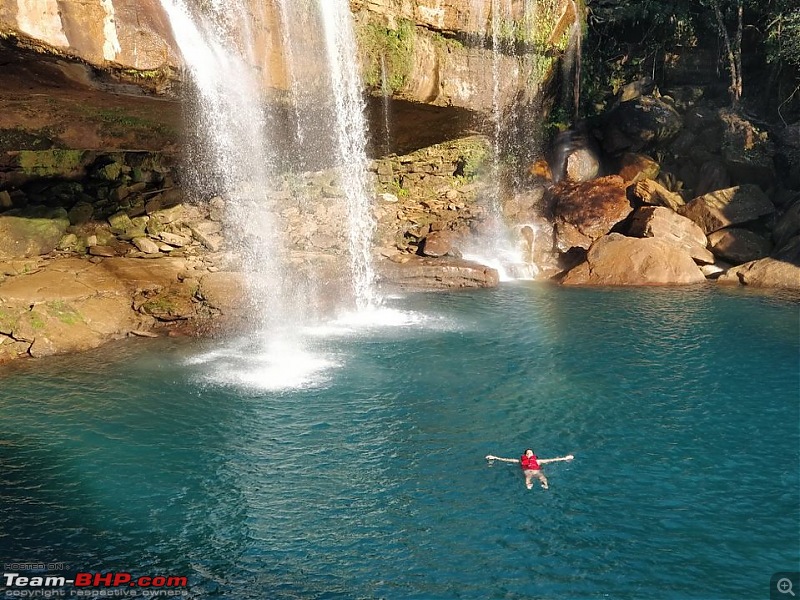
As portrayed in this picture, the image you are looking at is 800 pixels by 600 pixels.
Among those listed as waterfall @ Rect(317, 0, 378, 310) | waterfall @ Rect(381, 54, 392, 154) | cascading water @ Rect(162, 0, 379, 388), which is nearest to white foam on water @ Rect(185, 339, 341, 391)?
cascading water @ Rect(162, 0, 379, 388)

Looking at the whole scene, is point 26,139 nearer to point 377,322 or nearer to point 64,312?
point 64,312

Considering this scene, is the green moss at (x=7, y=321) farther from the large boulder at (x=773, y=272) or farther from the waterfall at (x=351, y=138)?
the large boulder at (x=773, y=272)

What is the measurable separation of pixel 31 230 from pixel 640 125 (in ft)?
84.3

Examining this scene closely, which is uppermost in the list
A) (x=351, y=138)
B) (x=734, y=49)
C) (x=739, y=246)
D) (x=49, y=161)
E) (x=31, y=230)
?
(x=734, y=49)

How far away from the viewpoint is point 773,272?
24062 mm

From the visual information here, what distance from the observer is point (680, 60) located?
3309 centimetres

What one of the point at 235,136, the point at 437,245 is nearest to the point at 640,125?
the point at 437,245

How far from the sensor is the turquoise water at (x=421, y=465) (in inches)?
347

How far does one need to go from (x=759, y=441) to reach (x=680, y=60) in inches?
1059

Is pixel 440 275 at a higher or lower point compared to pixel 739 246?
lower

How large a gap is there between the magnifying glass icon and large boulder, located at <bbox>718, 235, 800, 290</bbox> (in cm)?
1805

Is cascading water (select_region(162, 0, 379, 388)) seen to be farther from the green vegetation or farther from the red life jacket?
the green vegetation

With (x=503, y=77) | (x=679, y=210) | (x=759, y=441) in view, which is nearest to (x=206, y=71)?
(x=503, y=77)

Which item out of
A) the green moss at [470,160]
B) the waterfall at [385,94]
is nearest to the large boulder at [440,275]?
the waterfall at [385,94]
